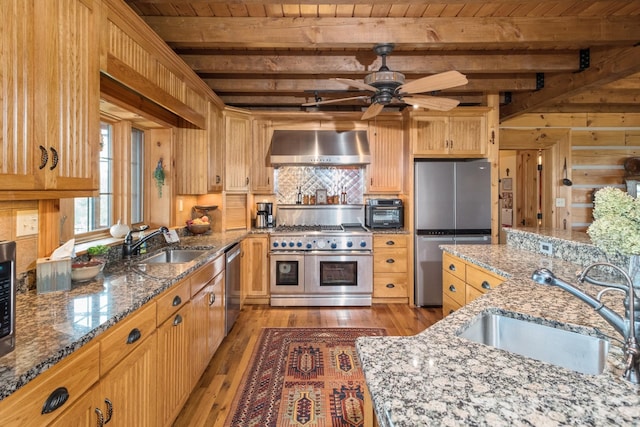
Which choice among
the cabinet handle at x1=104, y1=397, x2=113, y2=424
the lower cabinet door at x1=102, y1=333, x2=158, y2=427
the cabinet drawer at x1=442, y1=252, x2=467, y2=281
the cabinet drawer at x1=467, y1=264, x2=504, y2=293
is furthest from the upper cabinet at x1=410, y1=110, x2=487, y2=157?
the cabinet handle at x1=104, y1=397, x2=113, y2=424

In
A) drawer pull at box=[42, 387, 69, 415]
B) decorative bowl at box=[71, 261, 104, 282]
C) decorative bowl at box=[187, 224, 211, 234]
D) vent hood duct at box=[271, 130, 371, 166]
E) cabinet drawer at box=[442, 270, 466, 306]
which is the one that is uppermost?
vent hood duct at box=[271, 130, 371, 166]

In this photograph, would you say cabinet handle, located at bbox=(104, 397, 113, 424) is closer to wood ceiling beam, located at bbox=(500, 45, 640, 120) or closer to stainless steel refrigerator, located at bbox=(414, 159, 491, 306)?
stainless steel refrigerator, located at bbox=(414, 159, 491, 306)

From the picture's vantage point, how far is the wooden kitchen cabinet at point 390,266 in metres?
4.08

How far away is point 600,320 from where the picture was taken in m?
1.17

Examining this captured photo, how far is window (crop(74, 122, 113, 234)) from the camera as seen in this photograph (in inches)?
96.2

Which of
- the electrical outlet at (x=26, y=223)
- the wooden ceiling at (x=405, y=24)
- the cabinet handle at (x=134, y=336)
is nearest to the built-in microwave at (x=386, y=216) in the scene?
the wooden ceiling at (x=405, y=24)

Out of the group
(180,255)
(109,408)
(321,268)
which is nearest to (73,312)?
(109,408)

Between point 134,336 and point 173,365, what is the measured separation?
1.71 feet

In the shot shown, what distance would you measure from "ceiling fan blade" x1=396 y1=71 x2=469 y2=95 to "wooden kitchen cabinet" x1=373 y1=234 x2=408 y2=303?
193 centimetres

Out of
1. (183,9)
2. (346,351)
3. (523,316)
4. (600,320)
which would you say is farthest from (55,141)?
(346,351)

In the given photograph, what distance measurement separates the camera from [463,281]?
249 cm

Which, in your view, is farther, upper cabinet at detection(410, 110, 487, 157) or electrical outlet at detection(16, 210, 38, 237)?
upper cabinet at detection(410, 110, 487, 157)

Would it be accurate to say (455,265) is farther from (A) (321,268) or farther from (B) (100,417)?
(B) (100,417)

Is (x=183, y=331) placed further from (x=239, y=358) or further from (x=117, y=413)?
(x=239, y=358)
